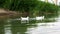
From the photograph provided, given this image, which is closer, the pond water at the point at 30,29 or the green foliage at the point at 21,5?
the pond water at the point at 30,29

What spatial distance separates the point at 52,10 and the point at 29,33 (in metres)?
39.8

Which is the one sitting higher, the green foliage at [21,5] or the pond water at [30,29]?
the green foliage at [21,5]

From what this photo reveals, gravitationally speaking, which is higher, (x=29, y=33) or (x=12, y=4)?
(x=12, y=4)

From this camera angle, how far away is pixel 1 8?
4122 centimetres

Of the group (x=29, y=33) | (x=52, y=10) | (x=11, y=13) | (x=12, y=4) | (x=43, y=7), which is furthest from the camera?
(x=52, y=10)

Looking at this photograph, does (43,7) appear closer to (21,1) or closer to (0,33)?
(21,1)

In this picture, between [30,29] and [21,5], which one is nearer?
[30,29]

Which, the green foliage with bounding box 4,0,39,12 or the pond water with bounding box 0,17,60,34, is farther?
the green foliage with bounding box 4,0,39,12

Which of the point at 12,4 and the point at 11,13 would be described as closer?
the point at 11,13

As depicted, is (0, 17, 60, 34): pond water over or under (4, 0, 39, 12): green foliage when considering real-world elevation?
under

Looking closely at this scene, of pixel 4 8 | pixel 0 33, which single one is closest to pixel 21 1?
pixel 4 8

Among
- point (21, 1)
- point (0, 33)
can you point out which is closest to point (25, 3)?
point (21, 1)

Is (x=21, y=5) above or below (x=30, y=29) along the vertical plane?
above

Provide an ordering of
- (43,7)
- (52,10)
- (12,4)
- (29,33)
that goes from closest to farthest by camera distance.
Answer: (29,33) → (12,4) → (43,7) → (52,10)
